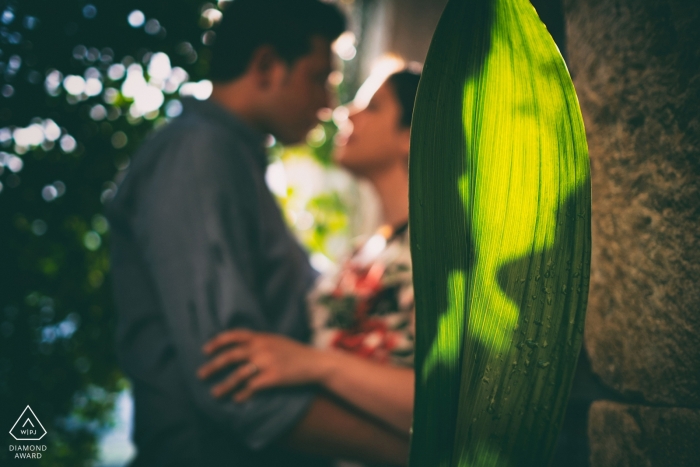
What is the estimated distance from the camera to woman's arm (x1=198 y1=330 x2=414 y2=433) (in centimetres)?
67

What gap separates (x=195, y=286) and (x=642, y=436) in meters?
0.65

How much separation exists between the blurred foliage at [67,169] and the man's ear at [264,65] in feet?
0.60

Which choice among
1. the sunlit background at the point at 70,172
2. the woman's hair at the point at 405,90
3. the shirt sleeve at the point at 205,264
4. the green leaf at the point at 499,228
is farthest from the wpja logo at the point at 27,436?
the woman's hair at the point at 405,90

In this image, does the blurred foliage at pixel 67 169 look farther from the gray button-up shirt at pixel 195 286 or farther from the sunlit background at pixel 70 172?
the gray button-up shirt at pixel 195 286

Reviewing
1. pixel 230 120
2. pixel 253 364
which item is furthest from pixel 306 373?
pixel 230 120

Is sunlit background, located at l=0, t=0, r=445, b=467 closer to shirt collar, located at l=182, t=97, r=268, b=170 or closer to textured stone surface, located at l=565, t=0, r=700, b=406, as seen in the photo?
shirt collar, located at l=182, t=97, r=268, b=170

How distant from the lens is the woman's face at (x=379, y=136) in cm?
126

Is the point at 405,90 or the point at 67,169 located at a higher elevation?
the point at 405,90

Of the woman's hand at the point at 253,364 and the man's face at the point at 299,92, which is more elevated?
the man's face at the point at 299,92

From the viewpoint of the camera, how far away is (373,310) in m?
0.99

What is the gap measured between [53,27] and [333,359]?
1.05 meters

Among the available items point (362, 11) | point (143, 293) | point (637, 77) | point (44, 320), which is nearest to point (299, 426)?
point (143, 293)

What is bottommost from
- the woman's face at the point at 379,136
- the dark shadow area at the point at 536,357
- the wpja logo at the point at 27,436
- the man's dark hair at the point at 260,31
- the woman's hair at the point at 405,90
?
the wpja logo at the point at 27,436

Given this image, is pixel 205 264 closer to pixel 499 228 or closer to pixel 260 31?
pixel 499 228
